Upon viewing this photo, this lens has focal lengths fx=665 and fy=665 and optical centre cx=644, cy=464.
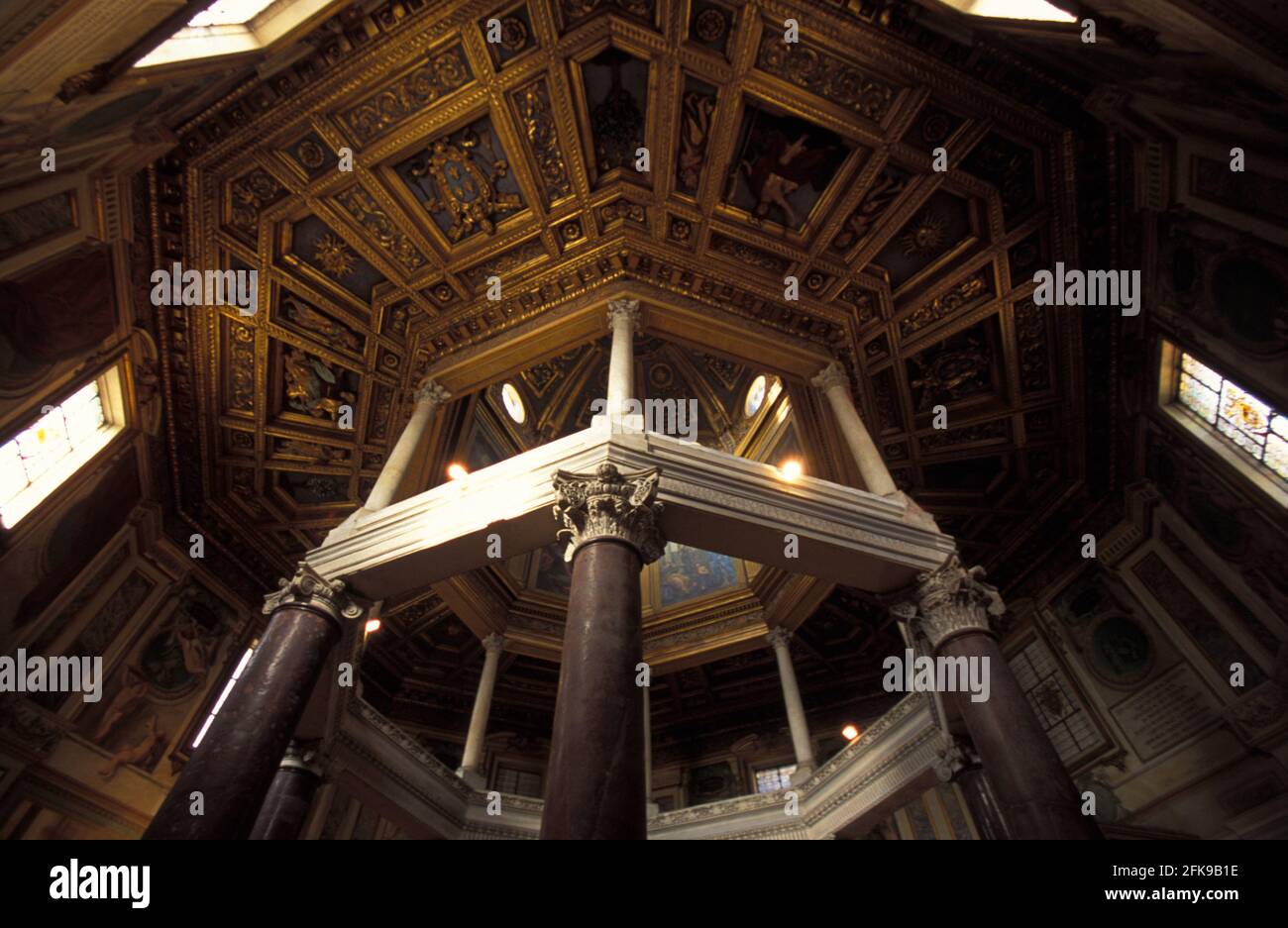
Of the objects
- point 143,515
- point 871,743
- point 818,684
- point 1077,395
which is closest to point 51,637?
point 143,515

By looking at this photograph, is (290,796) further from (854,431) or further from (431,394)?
(854,431)

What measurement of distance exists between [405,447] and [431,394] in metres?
1.31

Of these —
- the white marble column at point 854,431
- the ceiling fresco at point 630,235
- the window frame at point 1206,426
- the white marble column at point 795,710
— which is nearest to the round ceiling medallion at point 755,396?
the ceiling fresco at point 630,235

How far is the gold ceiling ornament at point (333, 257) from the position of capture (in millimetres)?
9523

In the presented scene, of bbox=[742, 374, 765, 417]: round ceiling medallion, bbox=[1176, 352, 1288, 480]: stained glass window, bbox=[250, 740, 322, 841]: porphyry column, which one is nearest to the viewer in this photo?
bbox=[250, 740, 322, 841]: porphyry column

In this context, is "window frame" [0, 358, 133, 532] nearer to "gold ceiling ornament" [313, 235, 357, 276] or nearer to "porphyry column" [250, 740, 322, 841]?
"gold ceiling ornament" [313, 235, 357, 276]

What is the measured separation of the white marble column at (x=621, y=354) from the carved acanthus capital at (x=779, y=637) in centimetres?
676

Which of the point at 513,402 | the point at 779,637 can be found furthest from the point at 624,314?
the point at 779,637

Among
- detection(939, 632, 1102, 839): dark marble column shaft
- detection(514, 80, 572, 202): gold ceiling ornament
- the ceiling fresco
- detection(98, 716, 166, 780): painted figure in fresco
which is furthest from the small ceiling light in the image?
detection(939, 632, 1102, 839): dark marble column shaft

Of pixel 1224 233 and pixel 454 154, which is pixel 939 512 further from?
pixel 454 154

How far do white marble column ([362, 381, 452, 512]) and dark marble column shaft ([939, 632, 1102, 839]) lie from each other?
688cm

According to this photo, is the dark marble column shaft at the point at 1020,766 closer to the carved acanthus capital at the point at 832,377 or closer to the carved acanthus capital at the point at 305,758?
the carved acanthus capital at the point at 832,377

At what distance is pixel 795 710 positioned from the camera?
1223 cm

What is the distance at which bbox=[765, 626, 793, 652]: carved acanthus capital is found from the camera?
13.5m
